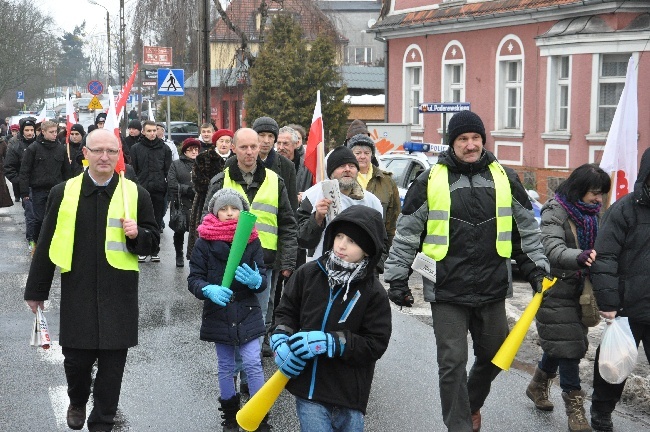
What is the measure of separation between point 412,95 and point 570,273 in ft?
84.6

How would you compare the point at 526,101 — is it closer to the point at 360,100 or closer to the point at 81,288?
the point at 360,100

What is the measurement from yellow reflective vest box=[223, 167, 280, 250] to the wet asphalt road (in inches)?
44.7

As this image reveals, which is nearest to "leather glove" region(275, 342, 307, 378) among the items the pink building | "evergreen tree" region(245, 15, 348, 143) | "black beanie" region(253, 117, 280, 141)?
"black beanie" region(253, 117, 280, 141)

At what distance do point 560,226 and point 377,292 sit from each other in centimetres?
236

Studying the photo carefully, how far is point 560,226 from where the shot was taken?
21.8 feet

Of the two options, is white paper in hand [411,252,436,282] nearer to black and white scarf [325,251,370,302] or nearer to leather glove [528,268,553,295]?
leather glove [528,268,553,295]

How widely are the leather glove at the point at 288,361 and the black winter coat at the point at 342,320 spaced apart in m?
0.12

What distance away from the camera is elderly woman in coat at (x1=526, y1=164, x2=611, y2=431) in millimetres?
6598

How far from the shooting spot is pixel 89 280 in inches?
231

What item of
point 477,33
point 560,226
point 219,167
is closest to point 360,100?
point 477,33

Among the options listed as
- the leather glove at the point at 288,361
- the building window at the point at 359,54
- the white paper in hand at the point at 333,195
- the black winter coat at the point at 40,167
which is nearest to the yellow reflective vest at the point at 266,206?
the white paper in hand at the point at 333,195

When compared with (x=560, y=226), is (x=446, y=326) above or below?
below

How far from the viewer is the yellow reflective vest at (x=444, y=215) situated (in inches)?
231

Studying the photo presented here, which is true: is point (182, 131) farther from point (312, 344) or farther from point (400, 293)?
point (312, 344)
